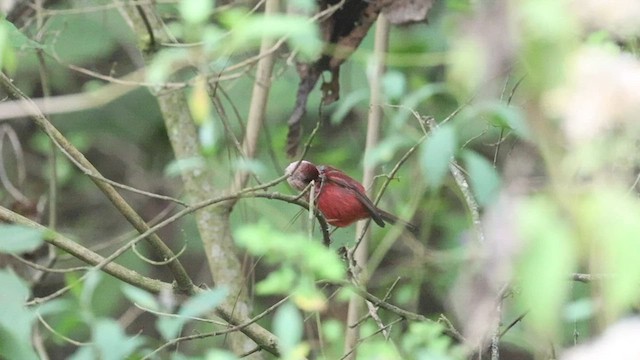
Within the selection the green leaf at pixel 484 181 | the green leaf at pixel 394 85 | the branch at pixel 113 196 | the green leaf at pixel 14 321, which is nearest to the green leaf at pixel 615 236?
the green leaf at pixel 484 181

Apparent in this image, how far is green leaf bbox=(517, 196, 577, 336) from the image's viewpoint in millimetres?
783

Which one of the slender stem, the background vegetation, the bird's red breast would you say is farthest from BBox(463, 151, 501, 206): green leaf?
the slender stem

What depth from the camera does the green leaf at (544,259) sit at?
78 centimetres

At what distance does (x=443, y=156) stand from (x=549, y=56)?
27 centimetres

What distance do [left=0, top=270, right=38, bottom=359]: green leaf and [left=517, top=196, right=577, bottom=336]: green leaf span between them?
43cm

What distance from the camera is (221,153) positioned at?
4.04 meters

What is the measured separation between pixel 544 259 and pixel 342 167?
343 centimetres

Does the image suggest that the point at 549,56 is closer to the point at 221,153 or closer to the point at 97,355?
the point at 97,355

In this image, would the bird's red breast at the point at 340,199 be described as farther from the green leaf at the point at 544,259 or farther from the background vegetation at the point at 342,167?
the green leaf at the point at 544,259

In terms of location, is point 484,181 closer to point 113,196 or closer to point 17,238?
point 17,238

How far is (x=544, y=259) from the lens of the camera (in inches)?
31.4

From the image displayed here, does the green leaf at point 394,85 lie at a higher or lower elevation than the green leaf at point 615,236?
lower

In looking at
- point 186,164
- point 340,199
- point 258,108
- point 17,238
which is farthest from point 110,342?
point 258,108

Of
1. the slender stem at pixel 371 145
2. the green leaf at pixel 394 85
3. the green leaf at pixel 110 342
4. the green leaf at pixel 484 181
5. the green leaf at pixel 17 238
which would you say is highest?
the green leaf at pixel 17 238
